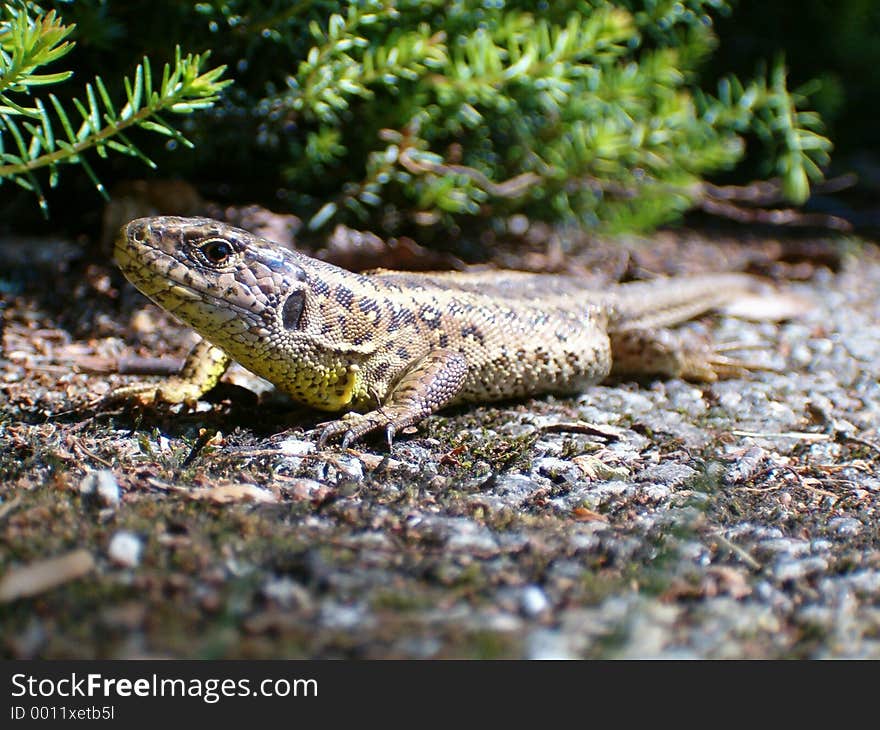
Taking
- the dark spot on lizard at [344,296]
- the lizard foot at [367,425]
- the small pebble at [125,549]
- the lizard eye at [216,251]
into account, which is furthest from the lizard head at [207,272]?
the small pebble at [125,549]

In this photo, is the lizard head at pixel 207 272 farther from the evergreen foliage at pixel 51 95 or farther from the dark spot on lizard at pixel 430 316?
the dark spot on lizard at pixel 430 316

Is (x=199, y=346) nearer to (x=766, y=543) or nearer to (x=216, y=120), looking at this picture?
(x=216, y=120)

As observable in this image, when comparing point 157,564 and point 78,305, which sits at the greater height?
point 157,564

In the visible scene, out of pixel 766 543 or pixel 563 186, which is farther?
pixel 563 186

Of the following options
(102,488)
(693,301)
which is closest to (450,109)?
(693,301)

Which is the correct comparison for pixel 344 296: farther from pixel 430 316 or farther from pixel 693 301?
pixel 693 301

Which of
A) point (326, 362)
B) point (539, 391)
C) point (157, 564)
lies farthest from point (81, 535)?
point (539, 391)
